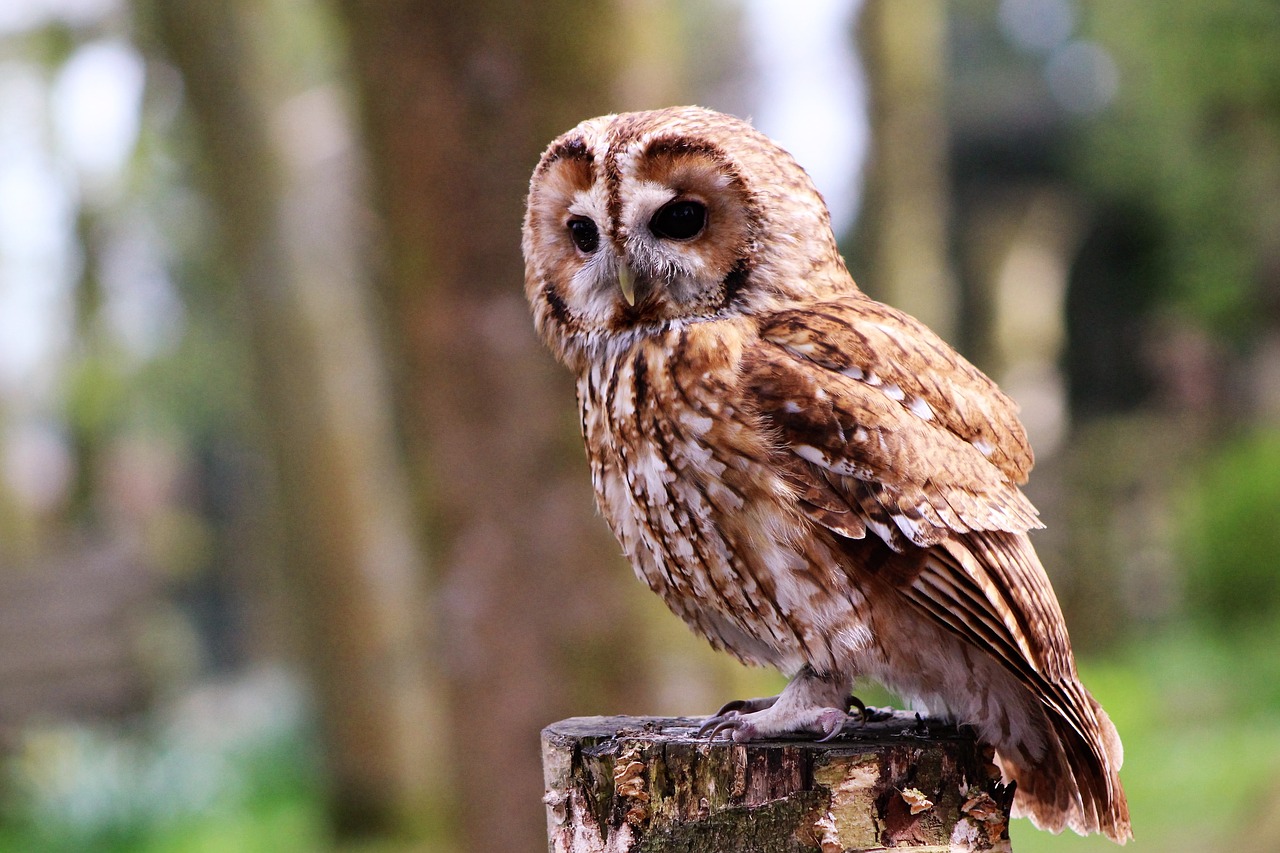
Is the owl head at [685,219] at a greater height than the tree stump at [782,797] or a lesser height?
greater

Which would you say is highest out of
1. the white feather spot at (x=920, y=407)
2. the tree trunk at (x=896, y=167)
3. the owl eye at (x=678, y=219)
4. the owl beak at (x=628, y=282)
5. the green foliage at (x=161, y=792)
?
the tree trunk at (x=896, y=167)

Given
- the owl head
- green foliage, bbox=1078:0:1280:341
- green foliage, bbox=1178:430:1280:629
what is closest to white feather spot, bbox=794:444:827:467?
the owl head

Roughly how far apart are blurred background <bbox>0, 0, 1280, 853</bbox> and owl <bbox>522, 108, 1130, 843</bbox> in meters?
1.71

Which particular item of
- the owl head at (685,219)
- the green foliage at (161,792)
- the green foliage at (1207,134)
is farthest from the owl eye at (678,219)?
the green foliage at (1207,134)

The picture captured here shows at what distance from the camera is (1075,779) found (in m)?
1.92

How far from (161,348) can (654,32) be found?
60.6ft

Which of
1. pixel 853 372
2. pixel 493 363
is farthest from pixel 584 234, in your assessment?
pixel 493 363

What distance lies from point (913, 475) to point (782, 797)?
0.46m

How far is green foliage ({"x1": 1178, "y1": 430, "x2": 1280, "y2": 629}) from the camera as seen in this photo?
9.43m

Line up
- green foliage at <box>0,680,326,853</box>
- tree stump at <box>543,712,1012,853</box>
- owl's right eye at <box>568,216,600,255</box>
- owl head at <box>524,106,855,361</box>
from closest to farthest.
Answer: tree stump at <box>543,712,1012,853</box>, owl head at <box>524,106,855,361</box>, owl's right eye at <box>568,216,600,255</box>, green foliage at <box>0,680,326,853</box>

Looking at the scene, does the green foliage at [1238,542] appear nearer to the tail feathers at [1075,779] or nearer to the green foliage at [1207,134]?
the green foliage at [1207,134]

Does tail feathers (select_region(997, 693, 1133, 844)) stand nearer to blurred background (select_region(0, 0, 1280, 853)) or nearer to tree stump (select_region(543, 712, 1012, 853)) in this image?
tree stump (select_region(543, 712, 1012, 853))

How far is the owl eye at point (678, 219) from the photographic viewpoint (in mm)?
1946

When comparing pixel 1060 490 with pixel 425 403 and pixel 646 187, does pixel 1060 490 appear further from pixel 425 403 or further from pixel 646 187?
pixel 646 187
